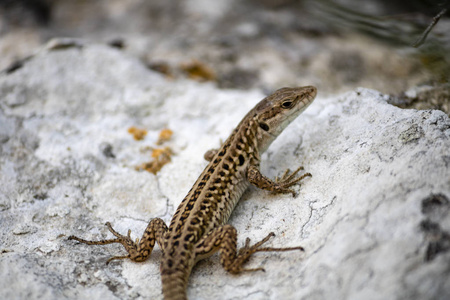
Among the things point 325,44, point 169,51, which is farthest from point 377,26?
point 169,51

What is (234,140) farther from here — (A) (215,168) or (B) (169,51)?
(B) (169,51)

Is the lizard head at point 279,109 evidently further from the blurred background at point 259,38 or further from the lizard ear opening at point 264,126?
the blurred background at point 259,38

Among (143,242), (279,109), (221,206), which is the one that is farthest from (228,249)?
(279,109)

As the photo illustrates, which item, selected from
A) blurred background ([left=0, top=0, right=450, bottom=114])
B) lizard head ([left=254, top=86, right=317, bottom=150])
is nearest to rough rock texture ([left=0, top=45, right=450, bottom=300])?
lizard head ([left=254, top=86, right=317, bottom=150])

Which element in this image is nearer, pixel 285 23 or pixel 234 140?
pixel 234 140

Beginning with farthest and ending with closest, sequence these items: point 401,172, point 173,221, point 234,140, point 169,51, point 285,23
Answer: point 285,23 → point 169,51 → point 234,140 → point 173,221 → point 401,172

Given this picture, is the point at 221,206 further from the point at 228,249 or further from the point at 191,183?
the point at 191,183
